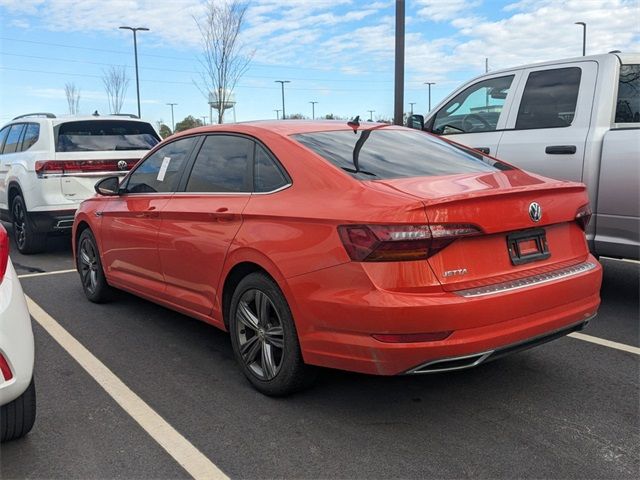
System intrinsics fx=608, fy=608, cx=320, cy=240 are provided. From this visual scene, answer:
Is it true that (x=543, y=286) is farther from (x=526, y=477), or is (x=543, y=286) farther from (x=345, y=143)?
(x=345, y=143)

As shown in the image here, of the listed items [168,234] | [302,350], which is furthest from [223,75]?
[302,350]

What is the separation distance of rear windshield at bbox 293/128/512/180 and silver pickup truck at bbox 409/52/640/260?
1513mm

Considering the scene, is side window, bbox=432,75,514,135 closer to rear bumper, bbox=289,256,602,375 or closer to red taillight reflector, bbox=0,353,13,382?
rear bumper, bbox=289,256,602,375

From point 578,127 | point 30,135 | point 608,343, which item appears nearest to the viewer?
point 608,343

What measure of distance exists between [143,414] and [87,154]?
17.6ft

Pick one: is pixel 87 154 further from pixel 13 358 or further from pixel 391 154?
pixel 13 358

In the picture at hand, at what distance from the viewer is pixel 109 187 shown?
5.13 metres

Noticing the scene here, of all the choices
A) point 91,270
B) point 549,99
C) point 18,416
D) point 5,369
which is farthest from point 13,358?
point 549,99

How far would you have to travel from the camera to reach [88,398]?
3562 mm

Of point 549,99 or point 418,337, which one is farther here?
point 549,99

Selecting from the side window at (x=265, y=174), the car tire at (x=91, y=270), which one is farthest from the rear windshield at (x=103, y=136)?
the side window at (x=265, y=174)

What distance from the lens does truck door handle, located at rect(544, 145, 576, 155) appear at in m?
5.25

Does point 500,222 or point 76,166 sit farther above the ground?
point 76,166

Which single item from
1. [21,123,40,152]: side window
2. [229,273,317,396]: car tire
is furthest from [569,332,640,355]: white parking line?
[21,123,40,152]: side window
